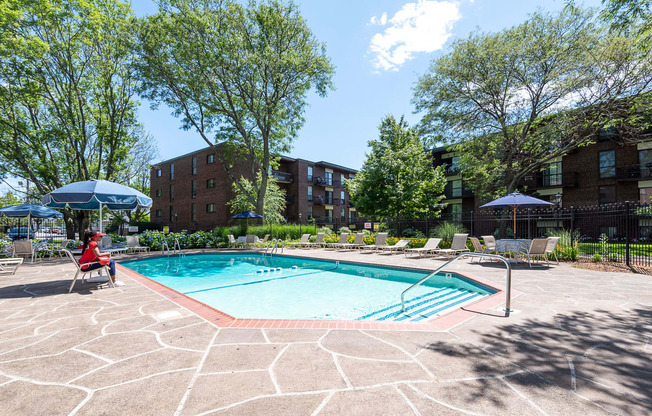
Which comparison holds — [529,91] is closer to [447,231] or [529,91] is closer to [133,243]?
[447,231]

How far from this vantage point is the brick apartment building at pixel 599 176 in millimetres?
20094

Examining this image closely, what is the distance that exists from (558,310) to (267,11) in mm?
19184

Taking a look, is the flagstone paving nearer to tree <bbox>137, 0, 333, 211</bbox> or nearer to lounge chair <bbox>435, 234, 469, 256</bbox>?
lounge chair <bbox>435, 234, 469, 256</bbox>

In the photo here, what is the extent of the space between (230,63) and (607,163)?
90.3 ft

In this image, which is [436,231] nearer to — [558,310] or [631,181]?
[558,310]

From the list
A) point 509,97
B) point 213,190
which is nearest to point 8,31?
point 213,190

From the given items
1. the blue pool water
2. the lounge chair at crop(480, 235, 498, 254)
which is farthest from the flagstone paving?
the lounge chair at crop(480, 235, 498, 254)

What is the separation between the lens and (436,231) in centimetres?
1590

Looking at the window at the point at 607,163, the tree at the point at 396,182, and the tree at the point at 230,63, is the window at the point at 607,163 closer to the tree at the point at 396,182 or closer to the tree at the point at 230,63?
the tree at the point at 396,182

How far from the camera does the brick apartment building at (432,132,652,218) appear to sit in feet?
65.9

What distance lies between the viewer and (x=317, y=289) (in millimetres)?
7816

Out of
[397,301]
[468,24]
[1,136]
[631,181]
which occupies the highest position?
[468,24]

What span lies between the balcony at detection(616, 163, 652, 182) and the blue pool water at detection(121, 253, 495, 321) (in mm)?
21645

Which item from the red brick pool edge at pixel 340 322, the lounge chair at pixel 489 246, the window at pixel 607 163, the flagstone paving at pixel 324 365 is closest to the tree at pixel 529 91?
the window at pixel 607 163
